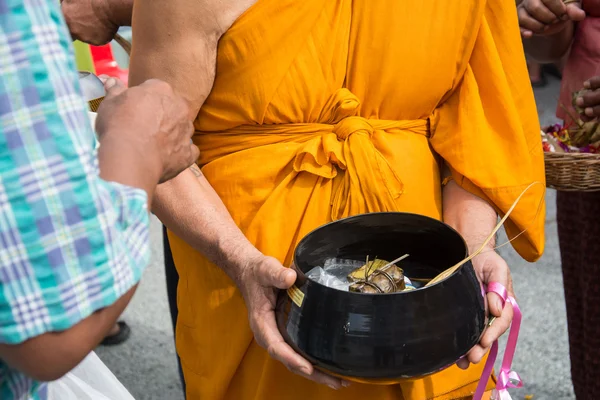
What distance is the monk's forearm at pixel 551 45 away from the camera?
8.21 ft

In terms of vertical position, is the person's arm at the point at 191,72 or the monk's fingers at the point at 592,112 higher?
the person's arm at the point at 191,72

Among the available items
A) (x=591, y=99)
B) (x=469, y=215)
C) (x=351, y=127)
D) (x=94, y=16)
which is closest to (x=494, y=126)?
(x=469, y=215)

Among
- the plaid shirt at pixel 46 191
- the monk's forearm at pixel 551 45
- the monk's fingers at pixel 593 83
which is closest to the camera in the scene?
the plaid shirt at pixel 46 191

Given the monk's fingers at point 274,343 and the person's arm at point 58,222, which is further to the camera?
the monk's fingers at point 274,343

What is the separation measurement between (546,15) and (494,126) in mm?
844

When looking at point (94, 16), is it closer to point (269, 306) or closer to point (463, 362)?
point (269, 306)

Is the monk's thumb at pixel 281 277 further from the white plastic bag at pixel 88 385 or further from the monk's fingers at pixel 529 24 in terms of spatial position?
the monk's fingers at pixel 529 24

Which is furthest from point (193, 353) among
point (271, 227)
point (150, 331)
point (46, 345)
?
point (150, 331)

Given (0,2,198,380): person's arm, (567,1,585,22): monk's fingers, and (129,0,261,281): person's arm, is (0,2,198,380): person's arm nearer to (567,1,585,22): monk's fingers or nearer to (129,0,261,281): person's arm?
(129,0,261,281): person's arm

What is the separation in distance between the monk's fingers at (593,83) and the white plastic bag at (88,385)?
156cm

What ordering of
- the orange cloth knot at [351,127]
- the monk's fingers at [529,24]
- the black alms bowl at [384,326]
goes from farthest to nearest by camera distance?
the monk's fingers at [529,24] < the orange cloth knot at [351,127] < the black alms bowl at [384,326]

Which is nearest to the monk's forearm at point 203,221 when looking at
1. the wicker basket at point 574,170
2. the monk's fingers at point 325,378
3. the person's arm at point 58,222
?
the monk's fingers at point 325,378

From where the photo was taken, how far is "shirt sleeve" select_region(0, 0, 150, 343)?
0.76 metres

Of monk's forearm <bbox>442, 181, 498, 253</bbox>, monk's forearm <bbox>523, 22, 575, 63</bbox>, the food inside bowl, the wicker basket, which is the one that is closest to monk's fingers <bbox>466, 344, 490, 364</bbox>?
the food inside bowl
